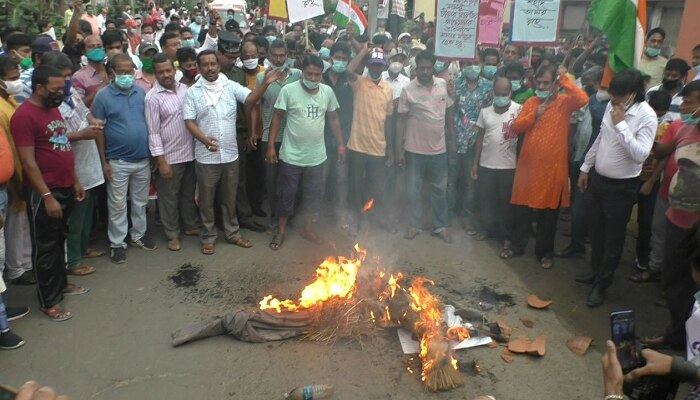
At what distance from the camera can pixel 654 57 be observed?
8.66 metres

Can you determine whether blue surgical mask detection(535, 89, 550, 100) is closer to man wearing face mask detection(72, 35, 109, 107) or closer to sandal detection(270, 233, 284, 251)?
sandal detection(270, 233, 284, 251)

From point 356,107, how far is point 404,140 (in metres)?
0.78

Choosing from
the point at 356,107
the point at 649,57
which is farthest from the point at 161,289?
the point at 649,57

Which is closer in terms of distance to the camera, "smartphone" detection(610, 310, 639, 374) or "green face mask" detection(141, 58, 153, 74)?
"smartphone" detection(610, 310, 639, 374)

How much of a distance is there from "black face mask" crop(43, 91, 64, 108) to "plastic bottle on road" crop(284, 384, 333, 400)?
3276 millimetres

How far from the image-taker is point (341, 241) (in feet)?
22.7

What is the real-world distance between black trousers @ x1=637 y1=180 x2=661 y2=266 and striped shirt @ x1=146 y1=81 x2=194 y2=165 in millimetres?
5326

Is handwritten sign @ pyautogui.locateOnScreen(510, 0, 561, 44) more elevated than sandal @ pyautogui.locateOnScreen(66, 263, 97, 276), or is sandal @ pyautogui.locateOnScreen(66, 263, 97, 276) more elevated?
handwritten sign @ pyautogui.locateOnScreen(510, 0, 561, 44)

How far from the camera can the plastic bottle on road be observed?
12.2 ft

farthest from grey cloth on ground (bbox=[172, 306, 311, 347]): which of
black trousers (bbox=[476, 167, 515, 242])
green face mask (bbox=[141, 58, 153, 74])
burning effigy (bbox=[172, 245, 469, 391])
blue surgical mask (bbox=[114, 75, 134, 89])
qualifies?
green face mask (bbox=[141, 58, 153, 74])

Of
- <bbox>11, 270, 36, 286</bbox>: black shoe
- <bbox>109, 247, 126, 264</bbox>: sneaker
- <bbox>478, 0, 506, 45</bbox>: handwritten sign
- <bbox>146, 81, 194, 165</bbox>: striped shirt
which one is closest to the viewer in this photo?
<bbox>11, 270, 36, 286</bbox>: black shoe

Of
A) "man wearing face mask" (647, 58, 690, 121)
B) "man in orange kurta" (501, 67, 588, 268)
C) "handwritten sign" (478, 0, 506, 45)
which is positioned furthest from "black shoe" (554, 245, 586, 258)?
"handwritten sign" (478, 0, 506, 45)

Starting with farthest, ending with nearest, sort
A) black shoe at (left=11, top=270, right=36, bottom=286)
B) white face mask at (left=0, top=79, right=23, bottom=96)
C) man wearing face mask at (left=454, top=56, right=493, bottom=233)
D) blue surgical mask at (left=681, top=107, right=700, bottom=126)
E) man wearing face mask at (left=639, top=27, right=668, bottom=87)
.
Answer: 1. man wearing face mask at (left=639, top=27, right=668, bottom=87)
2. man wearing face mask at (left=454, top=56, right=493, bottom=233)
3. black shoe at (left=11, top=270, right=36, bottom=286)
4. white face mask at (left=0, top=79, right=23, bottom=96)
5. blue surgical mask at (left=681, top=107, right=700, bottom=126)

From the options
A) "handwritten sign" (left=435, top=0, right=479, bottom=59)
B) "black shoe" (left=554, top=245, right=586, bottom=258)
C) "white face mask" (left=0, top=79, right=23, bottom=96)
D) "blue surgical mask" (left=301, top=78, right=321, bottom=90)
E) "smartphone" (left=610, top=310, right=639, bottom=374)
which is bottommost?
"black shoe" (left=554, top=245, right=586, bottom=258)
